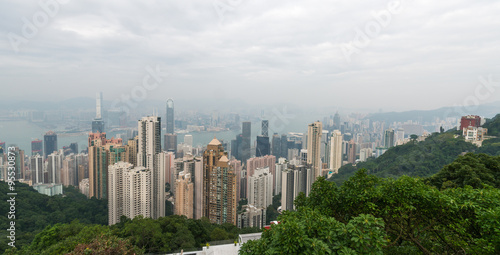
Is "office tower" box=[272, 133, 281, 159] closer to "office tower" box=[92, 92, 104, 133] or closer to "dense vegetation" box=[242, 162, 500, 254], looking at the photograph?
"office tower" box=[92, 92, 104, 133]

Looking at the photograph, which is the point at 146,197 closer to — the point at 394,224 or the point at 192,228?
the point at 192,228

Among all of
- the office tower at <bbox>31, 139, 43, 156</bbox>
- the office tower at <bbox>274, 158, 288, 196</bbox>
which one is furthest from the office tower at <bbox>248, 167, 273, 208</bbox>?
→ the office tower at <bbox>31, 139, 43, 156</bbox>

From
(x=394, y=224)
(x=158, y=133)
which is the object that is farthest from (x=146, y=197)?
(x=394, y=224)

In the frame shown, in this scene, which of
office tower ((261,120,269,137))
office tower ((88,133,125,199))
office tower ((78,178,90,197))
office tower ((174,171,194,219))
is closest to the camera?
office tower ((174,171,194,219))

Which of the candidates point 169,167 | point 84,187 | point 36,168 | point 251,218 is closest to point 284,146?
point 169,167

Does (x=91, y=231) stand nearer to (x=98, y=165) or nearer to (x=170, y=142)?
(x=98, y=165)
